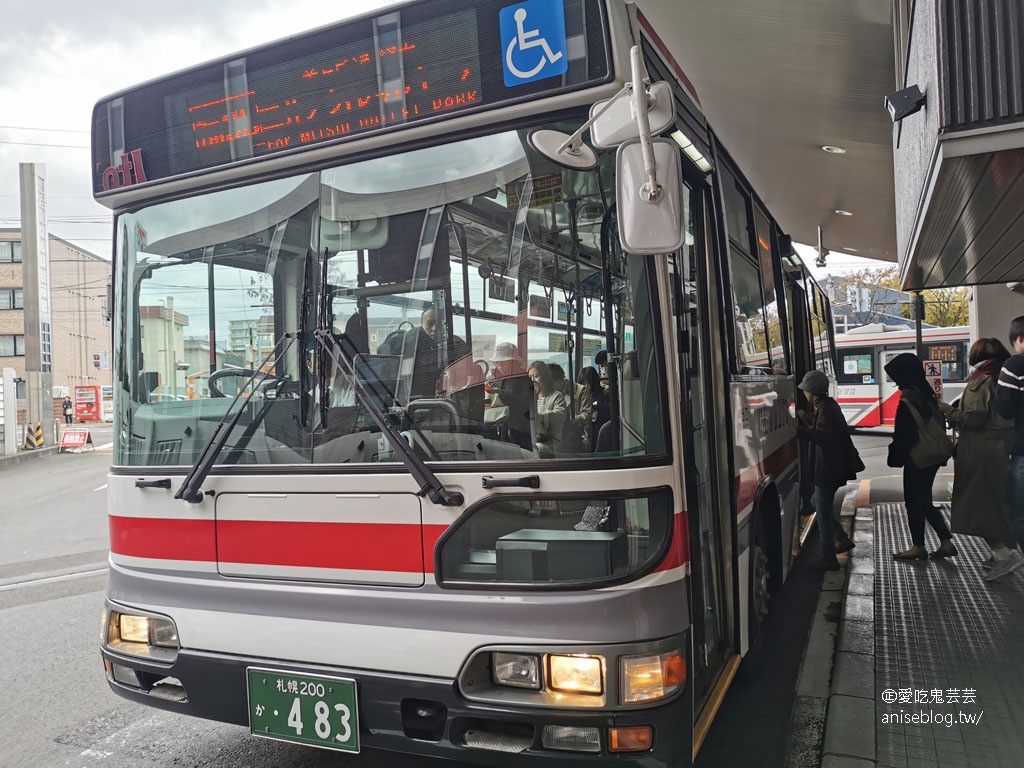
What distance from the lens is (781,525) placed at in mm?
5496

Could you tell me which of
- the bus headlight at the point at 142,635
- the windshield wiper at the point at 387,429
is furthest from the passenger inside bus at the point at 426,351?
the bus headlight at the point at 142,635

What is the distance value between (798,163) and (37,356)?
22.1m

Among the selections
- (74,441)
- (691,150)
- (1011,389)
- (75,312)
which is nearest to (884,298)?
(74,441)

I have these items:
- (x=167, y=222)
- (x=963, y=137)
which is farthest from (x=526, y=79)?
(x=963, y=137)

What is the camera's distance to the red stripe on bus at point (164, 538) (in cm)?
336

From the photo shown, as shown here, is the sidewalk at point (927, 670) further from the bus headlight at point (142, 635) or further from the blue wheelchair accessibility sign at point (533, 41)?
the blue wheelchair accessibility sign at point (533, 41)

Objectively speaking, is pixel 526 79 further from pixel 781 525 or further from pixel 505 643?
pixel 781 525

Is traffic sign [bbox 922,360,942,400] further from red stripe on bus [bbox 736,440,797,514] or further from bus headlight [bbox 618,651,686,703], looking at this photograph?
bus headlight [bbox 618,651,686,703]

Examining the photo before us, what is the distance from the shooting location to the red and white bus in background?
2195 centimetres

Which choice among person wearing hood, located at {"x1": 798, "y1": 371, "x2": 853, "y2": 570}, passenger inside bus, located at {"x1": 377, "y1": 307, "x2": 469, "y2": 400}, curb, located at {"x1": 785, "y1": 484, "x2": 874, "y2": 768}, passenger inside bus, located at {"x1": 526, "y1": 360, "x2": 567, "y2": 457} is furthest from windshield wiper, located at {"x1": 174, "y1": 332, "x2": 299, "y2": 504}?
person wearing hood, located at {"x1": 798, "y1": 371, "x2": 853, "y2": 570}

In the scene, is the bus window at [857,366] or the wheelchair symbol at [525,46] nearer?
the wheelchair symbol at [525,46]

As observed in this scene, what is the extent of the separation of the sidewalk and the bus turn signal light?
148 centimetres

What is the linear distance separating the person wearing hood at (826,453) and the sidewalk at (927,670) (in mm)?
340

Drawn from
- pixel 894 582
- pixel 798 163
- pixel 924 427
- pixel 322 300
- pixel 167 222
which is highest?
pixel 798 163
